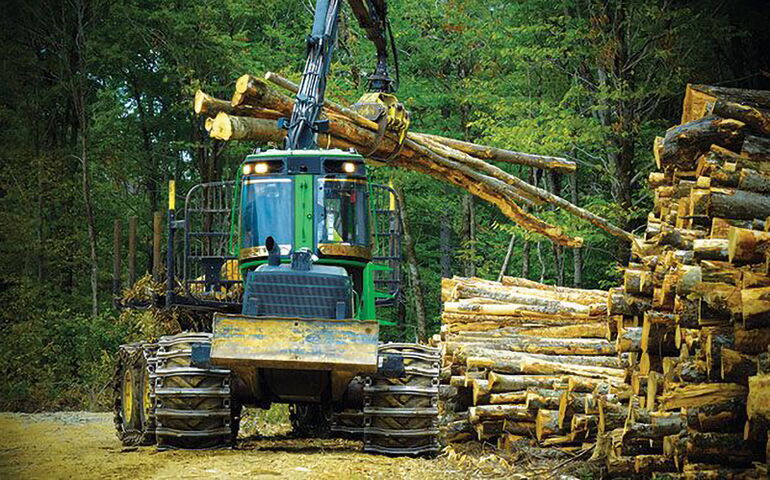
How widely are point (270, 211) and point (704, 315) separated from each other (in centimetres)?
548

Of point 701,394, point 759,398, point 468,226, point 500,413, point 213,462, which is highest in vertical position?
point 468,226

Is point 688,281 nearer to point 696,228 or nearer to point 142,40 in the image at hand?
point 696,228

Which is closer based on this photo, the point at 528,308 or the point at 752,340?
the point at 752,340

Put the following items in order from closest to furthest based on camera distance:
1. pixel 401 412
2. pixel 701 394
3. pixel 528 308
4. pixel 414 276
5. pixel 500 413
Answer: pixel 701 394 < pixel 401 412 < pixel 500 413 < pixel 528 308 < pixel 414 276

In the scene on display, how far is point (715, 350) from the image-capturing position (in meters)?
Result: 7.79

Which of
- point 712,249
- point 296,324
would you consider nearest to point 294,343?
point 296,324

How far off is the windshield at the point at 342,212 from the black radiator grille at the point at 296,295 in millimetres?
614

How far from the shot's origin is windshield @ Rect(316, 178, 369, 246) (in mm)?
11773

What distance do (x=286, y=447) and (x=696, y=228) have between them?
528cm

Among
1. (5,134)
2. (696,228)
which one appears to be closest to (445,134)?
(5,134)

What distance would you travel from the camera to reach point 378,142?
14.9 metres

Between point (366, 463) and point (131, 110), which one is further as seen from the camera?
point (131, 110)

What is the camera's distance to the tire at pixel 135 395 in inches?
470

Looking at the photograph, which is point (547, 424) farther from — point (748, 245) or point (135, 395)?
point (135, 395)
